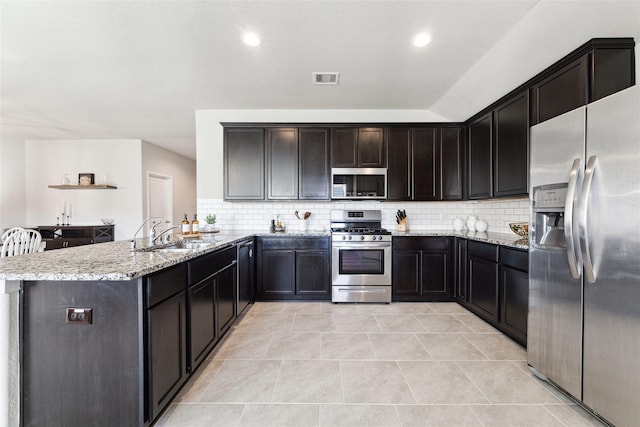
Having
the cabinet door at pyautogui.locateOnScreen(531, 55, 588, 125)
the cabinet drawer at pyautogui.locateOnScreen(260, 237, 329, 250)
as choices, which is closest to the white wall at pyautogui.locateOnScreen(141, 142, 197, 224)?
the cabinet drawer at pyautogui.locateOnScreen(260, 237, 329, 250)

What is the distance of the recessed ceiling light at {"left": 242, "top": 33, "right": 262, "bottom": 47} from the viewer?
2.27m

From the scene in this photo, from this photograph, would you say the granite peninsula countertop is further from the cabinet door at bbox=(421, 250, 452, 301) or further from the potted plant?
the cabinet door at bbox=(421, 250, 452, 301)

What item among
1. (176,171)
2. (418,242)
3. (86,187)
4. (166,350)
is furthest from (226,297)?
(176,171)

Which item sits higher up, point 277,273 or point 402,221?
point 402,221

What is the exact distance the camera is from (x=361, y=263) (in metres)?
3.54

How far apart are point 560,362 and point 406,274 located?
6.13 ft

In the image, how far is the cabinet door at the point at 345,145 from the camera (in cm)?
383

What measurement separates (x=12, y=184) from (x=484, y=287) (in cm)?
806

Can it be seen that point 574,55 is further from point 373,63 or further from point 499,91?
point 373,63

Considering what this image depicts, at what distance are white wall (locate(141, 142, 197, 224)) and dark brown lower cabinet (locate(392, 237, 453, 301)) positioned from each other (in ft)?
17.6

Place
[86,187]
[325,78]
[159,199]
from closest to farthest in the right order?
[325,78]
[86,187]
[159,199]

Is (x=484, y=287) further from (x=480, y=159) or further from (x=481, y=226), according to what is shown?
(x=480, y=159)

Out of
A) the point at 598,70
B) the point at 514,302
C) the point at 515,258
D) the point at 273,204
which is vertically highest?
the point at 598,70

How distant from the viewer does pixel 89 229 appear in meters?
5.27
